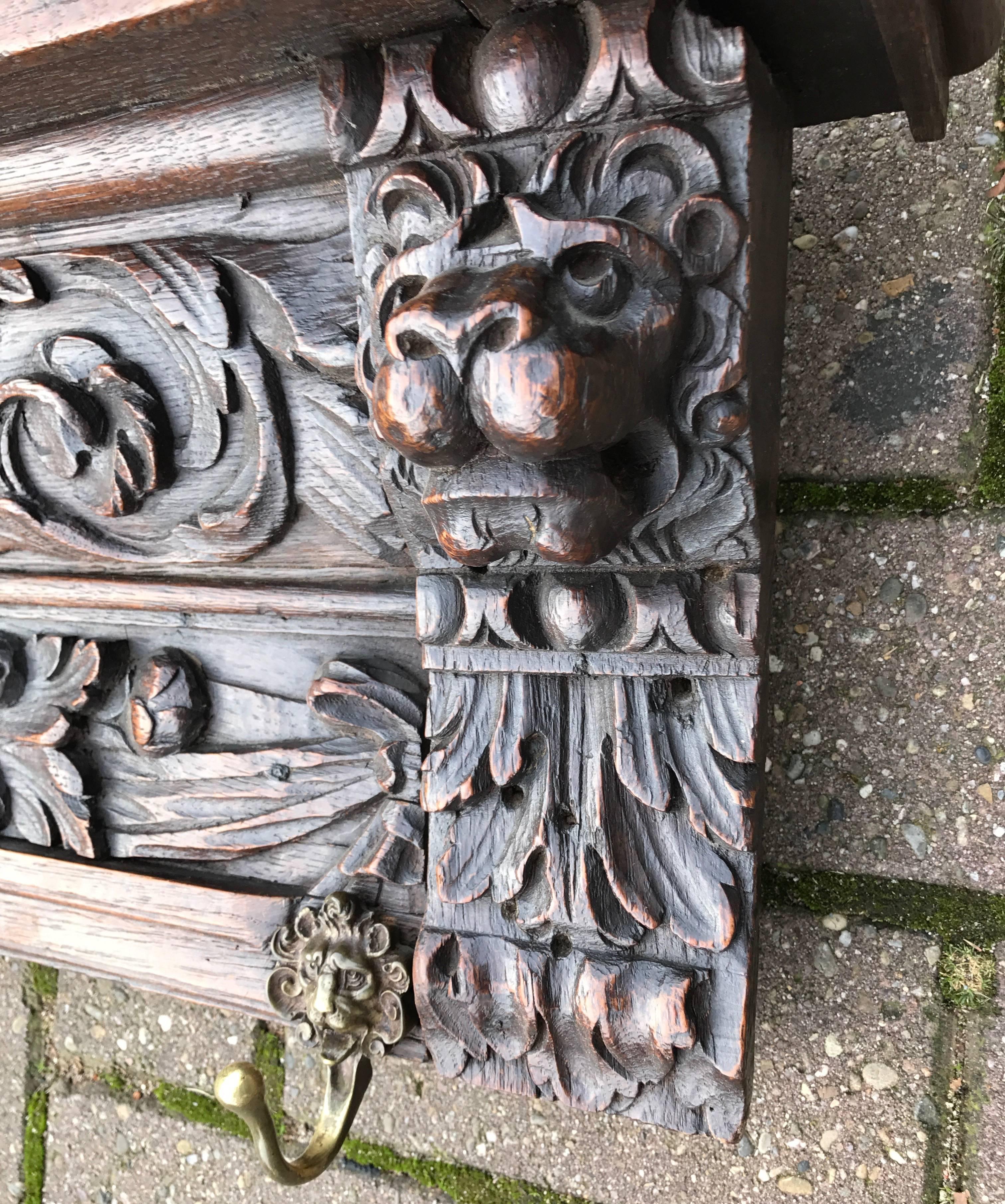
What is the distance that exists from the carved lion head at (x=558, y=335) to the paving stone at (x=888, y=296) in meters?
0.18

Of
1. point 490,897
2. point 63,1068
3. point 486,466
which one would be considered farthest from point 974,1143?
point 63,1068

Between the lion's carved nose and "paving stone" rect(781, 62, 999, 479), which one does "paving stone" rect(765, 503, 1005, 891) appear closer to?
"paving stone" rect(781, 62, 999, 479)

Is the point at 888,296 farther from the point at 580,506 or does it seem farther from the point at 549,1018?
the point at 549,1018

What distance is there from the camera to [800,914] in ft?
1.70

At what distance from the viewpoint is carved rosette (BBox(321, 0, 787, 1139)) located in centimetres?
33

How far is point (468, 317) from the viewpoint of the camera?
0.31 meters

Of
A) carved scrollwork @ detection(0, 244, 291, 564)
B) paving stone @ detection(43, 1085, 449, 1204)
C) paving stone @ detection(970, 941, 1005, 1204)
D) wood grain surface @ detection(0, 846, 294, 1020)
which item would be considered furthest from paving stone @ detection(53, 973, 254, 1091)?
paving stone @ detection(970, 941, 1005, 1204)

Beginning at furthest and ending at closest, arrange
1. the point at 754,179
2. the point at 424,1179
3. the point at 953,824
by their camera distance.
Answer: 1. the point at 424,1179
2. the point at 953,824
3. the point at 754,179

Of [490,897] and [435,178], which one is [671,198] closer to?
[435,178]

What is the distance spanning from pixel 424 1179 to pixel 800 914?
0.34 meters

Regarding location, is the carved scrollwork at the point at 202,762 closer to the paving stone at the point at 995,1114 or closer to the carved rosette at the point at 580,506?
the carved rosette at the point at 580,506

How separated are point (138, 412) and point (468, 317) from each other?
0.86 feet

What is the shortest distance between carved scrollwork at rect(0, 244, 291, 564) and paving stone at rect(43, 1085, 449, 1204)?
1.56ft

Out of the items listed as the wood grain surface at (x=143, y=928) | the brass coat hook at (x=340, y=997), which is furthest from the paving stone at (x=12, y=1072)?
the brass coat hook at (x=340, y=997)
